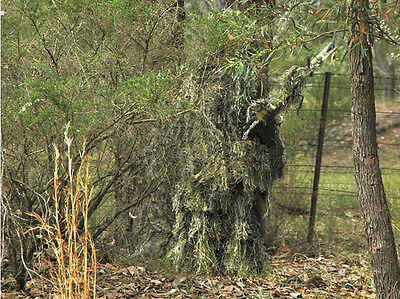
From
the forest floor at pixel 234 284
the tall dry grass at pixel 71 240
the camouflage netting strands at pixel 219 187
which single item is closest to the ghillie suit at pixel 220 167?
the camouflage netting strands at pixel 219 187

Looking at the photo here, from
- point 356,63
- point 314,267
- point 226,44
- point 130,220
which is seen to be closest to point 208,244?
point 130,220

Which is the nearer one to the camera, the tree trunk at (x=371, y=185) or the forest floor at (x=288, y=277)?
the tree trunk at (x=371, y=185)

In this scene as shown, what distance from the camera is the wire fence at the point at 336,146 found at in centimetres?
573

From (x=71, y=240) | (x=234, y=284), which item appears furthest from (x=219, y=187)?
(x=71, y=240)

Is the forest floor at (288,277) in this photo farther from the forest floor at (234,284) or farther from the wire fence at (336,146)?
the wire fence at (336,146)

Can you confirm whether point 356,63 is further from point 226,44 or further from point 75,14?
point 75,14

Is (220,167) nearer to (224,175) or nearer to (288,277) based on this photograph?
(224,175)

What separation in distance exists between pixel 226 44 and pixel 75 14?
1203mm

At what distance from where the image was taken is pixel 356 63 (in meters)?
3.05

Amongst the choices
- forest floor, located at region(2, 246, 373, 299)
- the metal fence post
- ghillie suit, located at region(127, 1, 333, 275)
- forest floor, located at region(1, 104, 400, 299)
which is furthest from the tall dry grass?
the metal fence post

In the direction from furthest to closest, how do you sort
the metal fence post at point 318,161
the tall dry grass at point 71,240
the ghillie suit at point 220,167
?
the metal fence post at point 318,161, the ghillie suit at point 220,167, the tall dry grass at point 71,240

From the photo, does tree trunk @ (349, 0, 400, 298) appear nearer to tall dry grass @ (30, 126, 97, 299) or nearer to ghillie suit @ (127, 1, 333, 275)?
ghillie suit @ (127, 1, 333, 275)

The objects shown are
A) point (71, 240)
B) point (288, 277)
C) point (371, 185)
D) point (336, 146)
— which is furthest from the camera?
point (336, 146)

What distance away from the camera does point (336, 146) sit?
6.65 m
